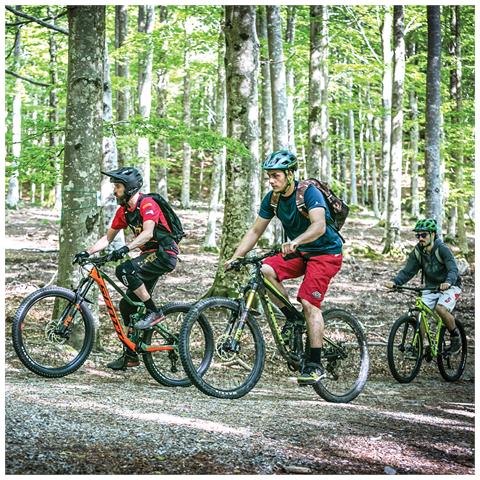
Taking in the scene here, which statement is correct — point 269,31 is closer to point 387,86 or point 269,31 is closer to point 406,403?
point 387,86

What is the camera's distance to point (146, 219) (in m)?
6.59

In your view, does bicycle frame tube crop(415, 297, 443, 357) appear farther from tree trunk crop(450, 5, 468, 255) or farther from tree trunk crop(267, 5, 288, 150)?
tree trunk crop(450, 5, 468, 255)

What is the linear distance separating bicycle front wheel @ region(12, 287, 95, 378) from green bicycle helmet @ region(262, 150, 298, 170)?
2.54 m

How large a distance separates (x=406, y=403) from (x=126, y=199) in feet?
13.7

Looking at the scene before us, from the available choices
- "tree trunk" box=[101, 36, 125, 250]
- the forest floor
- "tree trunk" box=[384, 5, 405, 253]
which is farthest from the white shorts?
"tree trunk" box=[384, 5, 405, 253]

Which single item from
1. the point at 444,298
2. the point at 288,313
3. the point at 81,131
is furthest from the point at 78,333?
the point at 444,298

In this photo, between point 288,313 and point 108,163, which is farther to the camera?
point 108,163

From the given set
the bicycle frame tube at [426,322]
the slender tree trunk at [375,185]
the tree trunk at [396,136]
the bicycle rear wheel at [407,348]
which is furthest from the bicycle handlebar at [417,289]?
the slender tree trunk at [375,185]

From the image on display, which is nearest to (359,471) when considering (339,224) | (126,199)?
(339,224)

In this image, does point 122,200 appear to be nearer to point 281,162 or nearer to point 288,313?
point 281,162

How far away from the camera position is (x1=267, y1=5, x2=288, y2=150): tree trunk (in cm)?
1645

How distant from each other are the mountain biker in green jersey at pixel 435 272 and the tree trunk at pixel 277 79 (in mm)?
7718

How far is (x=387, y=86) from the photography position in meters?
23.1

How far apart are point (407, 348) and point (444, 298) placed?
1013mm
